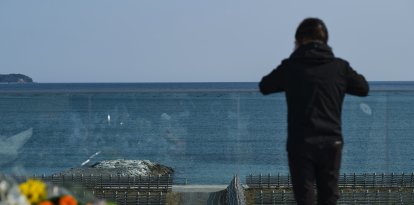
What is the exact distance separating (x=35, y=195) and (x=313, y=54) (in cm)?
230

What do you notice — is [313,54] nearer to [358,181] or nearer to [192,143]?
[358,181]

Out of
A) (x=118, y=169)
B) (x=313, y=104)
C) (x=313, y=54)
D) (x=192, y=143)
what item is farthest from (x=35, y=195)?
(x=192, y=143)

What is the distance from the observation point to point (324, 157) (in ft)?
17.2

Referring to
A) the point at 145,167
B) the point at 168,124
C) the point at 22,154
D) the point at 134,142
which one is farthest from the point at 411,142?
the point at 22,154

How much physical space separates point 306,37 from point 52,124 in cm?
6594

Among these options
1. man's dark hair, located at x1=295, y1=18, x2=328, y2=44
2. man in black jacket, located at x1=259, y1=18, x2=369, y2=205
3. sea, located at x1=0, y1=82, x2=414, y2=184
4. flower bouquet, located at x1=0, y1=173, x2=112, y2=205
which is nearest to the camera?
flower bouquet, located at x1=0, y1=173, x2=112, y2=205

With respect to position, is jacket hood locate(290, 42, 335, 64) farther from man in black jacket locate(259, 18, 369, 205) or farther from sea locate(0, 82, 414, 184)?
sea locate(0, 82, 414, 184)

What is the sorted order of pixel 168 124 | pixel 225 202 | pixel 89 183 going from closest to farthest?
pixel 225 202, pixel 89 183, pixel 168 124

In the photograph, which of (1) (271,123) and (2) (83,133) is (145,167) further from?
(1) (271,123)

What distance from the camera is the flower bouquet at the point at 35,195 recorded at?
3.42 m

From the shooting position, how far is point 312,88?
208 inches

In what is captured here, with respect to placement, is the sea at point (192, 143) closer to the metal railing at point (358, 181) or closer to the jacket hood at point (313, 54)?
the metal railing at point (358, 181)

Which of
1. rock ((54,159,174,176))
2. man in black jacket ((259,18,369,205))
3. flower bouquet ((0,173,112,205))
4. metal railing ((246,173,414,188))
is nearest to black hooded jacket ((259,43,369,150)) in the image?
man in black jacket ((259,18,369,205))

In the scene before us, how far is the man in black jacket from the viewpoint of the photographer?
5211 mm
